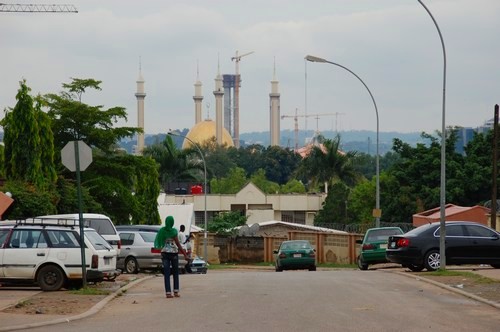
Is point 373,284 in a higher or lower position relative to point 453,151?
lower

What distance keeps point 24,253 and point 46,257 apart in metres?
0.52

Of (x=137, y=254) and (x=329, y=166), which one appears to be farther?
(x=329, y=166)

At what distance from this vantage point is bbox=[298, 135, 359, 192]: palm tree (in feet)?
314

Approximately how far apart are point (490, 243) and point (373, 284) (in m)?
8.47

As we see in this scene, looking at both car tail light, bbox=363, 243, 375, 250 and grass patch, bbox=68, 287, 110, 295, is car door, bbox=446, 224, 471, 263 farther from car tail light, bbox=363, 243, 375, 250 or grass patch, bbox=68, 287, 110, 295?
grass patch, bbox=68, 287, 110, 295

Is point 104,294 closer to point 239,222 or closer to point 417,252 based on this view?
point 417,252

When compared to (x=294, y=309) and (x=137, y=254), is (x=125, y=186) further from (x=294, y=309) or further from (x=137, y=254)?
(x=294, y=309)

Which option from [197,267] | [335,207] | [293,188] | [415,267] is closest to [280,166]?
[293,188]

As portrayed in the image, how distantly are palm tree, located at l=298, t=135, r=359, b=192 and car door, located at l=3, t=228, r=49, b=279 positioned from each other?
71306 millimetres

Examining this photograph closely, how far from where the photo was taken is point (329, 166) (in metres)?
97.2

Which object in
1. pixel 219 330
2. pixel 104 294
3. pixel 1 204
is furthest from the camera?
pixel 1 204

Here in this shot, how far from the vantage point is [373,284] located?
987 inches

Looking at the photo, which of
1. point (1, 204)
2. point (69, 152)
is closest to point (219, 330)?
point (69, 152)

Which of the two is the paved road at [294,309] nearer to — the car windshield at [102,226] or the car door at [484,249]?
the car windshield at [102,226]
